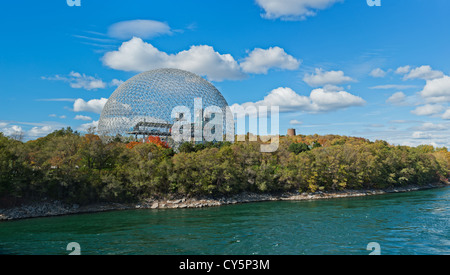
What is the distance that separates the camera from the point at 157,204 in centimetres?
3491

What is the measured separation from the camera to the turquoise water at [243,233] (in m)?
15.8

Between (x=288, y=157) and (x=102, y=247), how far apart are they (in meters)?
35.6

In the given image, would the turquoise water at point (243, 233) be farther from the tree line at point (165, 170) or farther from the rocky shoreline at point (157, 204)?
the tree line at point (165, 170)

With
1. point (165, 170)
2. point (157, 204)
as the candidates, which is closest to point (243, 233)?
point (157, 204)

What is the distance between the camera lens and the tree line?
30828 millimetres

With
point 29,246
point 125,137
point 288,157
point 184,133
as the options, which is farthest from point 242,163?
point 29,246

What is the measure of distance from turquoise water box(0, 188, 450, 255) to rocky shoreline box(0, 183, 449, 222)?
3.03 metres

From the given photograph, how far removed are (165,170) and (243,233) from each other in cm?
2003

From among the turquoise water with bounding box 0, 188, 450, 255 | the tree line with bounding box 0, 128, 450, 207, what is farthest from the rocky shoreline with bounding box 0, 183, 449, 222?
the turquoise water with bounding box 0, 188, 450, 255

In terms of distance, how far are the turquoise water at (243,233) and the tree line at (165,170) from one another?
5883 mm

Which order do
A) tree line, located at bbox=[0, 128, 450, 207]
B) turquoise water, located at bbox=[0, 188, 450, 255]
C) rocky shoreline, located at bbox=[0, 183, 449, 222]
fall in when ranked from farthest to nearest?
tree line, located at bbox=[0, 128, 450, 207], rocky shoreline, located at bbox=[0, 183, 449, 222], turquoise water, located at bbox=[0, 188, 450, 255]

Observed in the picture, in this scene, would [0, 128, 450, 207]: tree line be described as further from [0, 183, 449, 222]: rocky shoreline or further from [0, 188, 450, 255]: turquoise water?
[0, 188, 450, 255]: turquoise water

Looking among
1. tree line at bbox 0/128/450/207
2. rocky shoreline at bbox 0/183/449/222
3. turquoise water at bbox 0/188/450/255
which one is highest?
tree line at bbox 0/128/450/207
